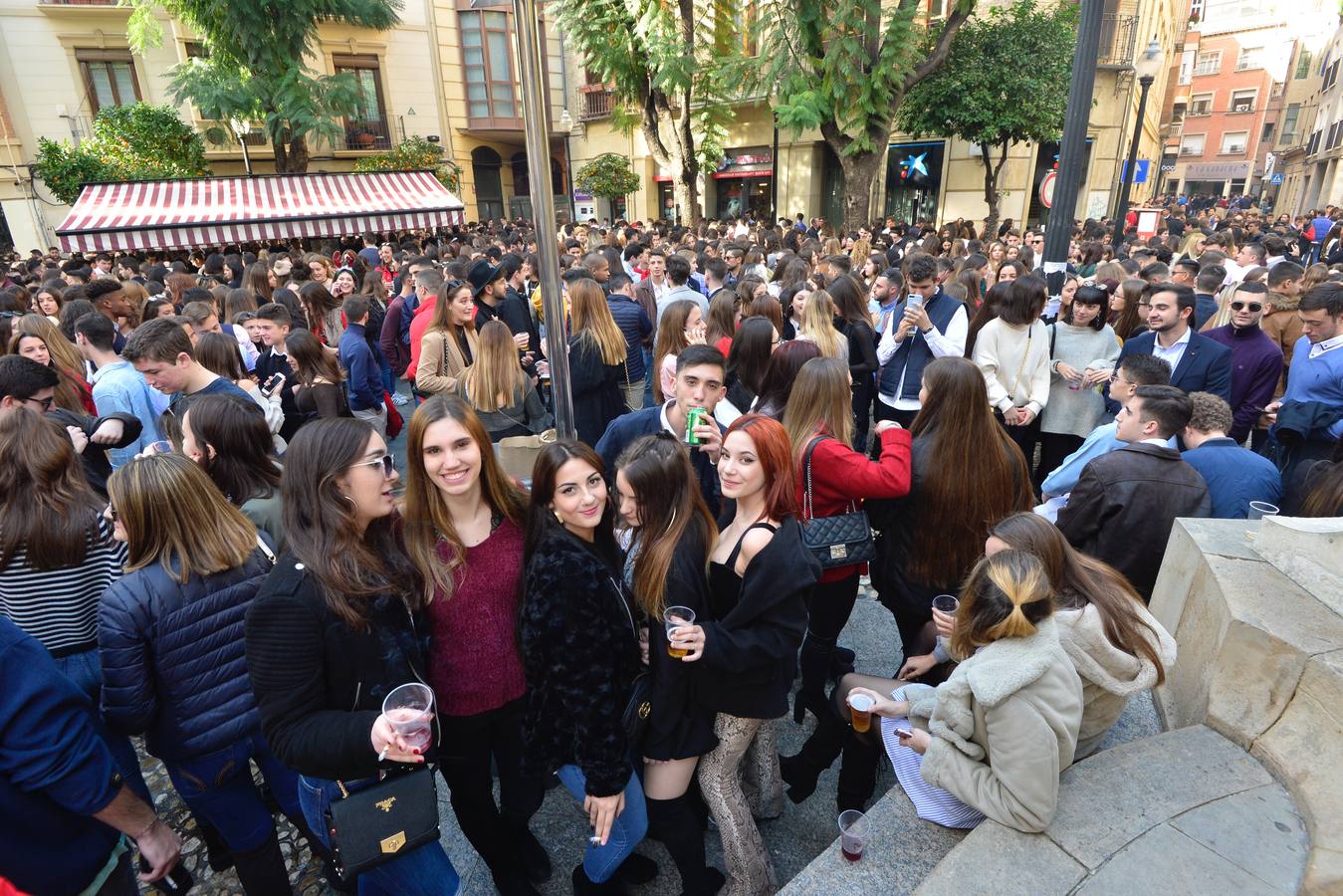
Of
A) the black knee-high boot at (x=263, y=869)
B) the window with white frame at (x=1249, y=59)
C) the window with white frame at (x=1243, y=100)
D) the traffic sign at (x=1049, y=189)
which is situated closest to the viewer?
the black knee-high boot at (x=263, y=869)

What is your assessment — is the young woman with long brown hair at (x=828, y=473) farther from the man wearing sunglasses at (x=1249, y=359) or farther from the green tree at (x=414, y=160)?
the green tree at (x=414, y=160)

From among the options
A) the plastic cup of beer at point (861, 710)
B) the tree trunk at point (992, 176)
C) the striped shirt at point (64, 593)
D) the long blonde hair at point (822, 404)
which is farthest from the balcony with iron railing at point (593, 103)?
the plastic cup of beer at point (861, 710)

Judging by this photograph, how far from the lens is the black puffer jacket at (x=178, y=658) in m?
2.22

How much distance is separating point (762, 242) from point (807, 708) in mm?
10714

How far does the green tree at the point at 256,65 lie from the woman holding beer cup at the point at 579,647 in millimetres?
21885

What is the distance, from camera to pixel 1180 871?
2.06 metres

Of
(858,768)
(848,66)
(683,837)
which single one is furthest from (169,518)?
(848,66)

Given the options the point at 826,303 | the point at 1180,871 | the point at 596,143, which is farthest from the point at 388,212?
the point at 1180,871

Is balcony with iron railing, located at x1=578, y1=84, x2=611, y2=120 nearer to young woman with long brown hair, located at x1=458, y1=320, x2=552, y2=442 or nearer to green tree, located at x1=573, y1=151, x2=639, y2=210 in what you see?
green tree, located at x1=573, y1=151, x2=639, y2=210

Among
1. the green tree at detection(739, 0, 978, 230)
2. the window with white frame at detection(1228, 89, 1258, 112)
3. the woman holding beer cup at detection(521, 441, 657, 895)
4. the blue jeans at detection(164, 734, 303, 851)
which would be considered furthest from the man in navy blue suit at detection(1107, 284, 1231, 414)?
the window with white frame at detection(1228, 89, 1258, 112)

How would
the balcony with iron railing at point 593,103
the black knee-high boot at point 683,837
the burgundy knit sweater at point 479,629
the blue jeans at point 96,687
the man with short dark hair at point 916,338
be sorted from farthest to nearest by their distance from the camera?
the balcony with iron railing at point 593,103 < the man with short dark hair at point 916,338 < the blue jeans at point 96,687 < the black knee-high boot at point 683,837 < the burgundy knit sweater at point 479,629

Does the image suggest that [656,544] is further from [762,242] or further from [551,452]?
[762,242]

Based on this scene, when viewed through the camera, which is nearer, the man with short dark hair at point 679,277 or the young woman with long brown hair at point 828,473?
the young woman with long brown hair at point 828,473

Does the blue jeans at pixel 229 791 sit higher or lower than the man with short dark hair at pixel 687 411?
lower
